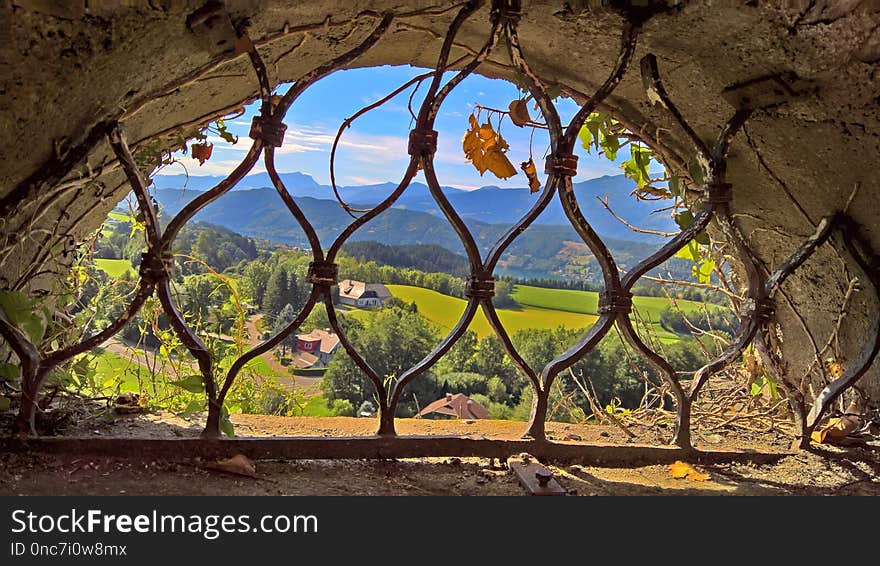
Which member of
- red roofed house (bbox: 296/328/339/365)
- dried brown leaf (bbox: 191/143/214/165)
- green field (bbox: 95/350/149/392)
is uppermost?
dried brown leaf (bbox: 191/143/214/165)

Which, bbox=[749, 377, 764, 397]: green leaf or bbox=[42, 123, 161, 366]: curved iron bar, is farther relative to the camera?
bbox=[749, 377, 764, 397]: green leaf

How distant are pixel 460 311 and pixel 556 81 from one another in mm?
470

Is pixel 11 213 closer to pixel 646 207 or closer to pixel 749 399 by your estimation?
pixel 646 207

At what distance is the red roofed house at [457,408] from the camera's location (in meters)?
1.37

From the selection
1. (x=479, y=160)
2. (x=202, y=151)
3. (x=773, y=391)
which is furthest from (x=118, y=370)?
(x=773, y=391)

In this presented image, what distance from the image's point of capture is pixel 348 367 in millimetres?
1409

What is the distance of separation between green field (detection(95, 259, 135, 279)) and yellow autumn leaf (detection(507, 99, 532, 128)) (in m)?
0.86

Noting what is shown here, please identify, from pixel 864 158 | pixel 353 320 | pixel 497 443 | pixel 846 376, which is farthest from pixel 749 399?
pixel 353 320

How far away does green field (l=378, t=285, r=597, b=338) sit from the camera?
51.7 inches

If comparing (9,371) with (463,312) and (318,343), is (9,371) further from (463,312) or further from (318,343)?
(463,312)

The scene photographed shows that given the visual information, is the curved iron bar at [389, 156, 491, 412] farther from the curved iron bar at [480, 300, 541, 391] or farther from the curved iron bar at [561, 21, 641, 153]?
the curved iron bar at [561, 21, 641, 153]

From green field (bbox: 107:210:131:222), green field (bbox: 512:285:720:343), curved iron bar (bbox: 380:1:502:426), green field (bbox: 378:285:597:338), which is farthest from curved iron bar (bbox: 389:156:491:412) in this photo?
green field (bbox: 107:210:131:222)

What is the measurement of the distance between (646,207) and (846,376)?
1.88 feet

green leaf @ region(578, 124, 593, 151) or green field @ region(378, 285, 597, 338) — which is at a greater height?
green leaf @ region(578, 124, 593, 151)
